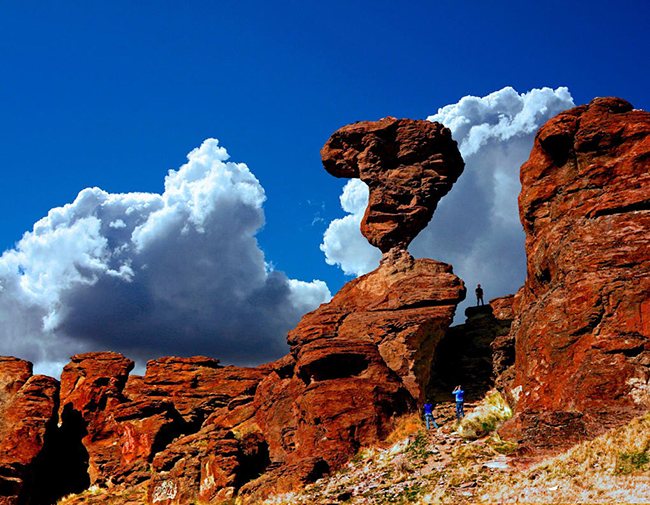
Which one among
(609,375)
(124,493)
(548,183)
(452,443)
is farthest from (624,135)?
(124,493)

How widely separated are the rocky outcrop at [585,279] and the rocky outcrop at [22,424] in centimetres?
3209

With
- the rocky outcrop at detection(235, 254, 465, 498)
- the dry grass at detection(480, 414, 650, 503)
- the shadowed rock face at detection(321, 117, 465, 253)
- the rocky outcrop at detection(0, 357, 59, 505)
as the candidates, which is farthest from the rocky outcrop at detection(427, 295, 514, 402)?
the rocky outcrop at detection(0, 357, 59, 505)

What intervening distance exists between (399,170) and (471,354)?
1728 cm

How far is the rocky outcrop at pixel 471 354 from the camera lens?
1414 inches

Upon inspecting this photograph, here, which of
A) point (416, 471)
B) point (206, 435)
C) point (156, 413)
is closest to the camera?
point (416, 471)

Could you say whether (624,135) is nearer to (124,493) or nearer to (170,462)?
(170,462)

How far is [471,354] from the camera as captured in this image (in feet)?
127

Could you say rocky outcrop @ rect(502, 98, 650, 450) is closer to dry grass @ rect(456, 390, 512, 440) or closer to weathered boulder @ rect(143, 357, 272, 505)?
dry grass @ rect(456, 390, 512, 440)

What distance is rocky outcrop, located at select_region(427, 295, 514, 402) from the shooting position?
35.9 meters

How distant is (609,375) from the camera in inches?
845

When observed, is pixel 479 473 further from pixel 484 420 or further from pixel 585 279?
pixel 585 279

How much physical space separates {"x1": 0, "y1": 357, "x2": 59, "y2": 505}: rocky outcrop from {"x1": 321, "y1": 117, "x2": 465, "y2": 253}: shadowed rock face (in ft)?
94.5

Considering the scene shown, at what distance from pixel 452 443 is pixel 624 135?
53.2 ft

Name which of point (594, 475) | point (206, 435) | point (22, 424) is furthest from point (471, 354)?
point (22, 424)
